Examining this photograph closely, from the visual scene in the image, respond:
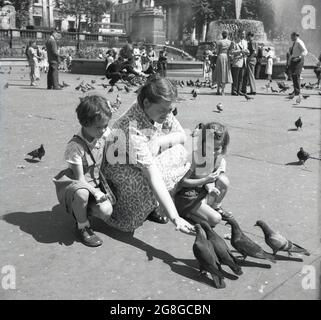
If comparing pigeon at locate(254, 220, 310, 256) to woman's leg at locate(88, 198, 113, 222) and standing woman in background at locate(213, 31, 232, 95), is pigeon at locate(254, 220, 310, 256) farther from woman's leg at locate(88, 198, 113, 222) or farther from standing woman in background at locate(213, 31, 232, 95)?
standing woman in background at locate(213, 31, 232, 95)

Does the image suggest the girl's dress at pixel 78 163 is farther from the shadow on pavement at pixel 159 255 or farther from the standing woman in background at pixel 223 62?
the standing woman in background at pixel 223 62

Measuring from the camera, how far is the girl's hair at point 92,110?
11.2 feet

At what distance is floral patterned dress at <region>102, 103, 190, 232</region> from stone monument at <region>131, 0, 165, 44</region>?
35496 millimetres

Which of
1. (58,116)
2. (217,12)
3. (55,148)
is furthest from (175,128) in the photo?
(217,12)

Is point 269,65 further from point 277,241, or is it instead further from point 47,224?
point 277,241

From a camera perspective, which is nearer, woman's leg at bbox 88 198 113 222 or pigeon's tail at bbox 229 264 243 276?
pigeon's tail at bbox 229 264 243 276

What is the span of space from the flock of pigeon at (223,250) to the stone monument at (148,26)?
36.0 m

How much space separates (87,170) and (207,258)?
129cm

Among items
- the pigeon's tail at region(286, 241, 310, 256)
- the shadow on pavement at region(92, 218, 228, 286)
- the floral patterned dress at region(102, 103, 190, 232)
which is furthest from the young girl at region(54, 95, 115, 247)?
the pigeon's tail at region(286, 241, 310, 256)

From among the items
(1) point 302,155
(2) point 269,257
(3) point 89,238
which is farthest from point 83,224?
(1) point 302,155

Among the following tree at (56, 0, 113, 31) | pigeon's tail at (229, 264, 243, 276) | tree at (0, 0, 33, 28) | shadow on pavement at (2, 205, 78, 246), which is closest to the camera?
pigeon's tail at (229, 264, 243, 276)

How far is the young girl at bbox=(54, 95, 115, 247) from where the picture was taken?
3428 mm

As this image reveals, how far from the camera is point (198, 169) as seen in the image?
148 inches
